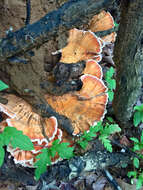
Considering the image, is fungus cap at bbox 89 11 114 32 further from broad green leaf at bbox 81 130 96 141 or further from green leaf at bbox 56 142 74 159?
green leaf at bbox 56 142 74 159

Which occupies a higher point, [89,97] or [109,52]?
[109,52]

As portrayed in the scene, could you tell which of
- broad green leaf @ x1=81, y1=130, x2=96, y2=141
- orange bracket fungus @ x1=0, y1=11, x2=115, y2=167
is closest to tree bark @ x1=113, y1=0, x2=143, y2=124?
orange bracket fungus @ x1=0, y1=11, x2=115, y2=167

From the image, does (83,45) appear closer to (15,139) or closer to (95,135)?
(95,135)

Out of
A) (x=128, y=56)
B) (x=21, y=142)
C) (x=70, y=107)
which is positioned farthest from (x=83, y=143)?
(x=128, y=56)

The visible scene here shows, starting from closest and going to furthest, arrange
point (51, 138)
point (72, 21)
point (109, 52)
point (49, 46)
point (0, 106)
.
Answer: point (72, 21) < point (0, 106) < point (51, 138) < point (49, 46) < point (109, 52)

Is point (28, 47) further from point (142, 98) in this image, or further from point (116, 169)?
point (142, 98)

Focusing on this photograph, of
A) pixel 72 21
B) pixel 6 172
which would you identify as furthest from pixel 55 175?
pixel 72 21
